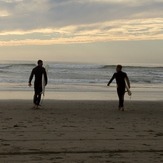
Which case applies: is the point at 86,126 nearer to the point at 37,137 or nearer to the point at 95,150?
the point at 37,137

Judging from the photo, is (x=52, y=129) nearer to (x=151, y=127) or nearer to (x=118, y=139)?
(x=118, y=139)

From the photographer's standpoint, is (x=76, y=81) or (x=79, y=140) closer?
(x=79, y=140)

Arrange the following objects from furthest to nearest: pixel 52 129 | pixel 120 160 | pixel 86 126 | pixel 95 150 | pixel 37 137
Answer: pixel 86 126 < pixel 52 129 < pixel 37 137 < pixel 95 150 < pixel 120 160

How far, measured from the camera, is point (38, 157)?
5.75 m

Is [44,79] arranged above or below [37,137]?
above

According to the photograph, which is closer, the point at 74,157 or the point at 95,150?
the point at 74,157

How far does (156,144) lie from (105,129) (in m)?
1.87

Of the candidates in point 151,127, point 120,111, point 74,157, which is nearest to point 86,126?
point 151,127

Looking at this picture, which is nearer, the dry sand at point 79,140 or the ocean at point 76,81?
the dry sand at point 79,140

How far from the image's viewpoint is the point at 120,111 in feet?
43.4

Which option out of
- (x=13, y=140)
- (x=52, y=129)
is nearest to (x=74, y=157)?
(x=13, y=140)

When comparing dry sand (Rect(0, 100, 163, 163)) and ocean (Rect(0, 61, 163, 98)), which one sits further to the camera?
ocean (Rect(0, 61, 163, 98))

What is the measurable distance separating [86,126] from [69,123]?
671 mm

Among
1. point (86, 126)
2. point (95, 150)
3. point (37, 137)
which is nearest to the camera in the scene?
point (95, 150)
